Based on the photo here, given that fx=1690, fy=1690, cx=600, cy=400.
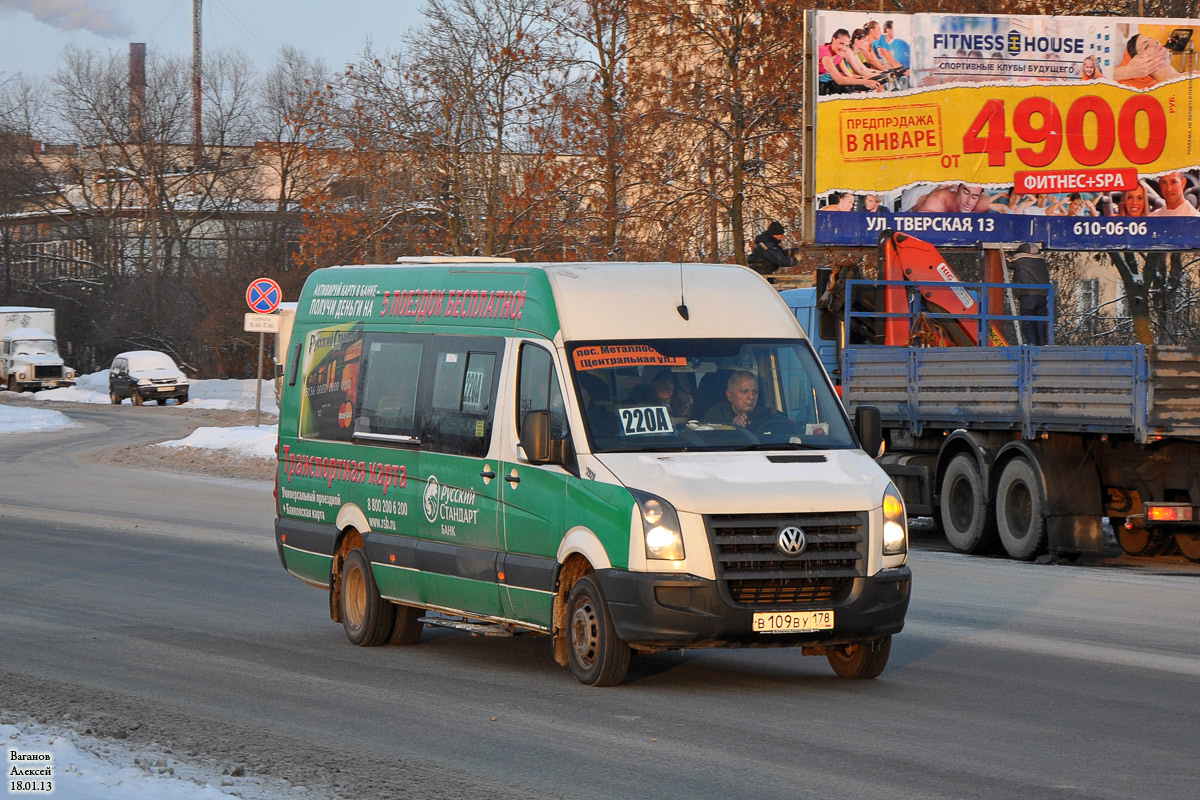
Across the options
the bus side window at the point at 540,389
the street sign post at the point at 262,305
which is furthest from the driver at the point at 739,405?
the street sign post at the point at 262,305

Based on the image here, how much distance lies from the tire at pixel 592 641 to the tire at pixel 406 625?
1.98 meters

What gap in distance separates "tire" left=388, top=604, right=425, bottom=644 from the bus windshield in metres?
2.36

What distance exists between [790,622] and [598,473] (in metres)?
1.23

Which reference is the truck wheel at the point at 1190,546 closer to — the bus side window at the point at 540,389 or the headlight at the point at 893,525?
the headlight at the point at 893,525

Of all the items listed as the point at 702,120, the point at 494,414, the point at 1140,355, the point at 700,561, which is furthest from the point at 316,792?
the point at 702,120

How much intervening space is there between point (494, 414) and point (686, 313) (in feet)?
4.04

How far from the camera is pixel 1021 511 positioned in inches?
650

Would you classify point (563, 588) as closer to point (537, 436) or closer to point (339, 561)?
point (537, 436)

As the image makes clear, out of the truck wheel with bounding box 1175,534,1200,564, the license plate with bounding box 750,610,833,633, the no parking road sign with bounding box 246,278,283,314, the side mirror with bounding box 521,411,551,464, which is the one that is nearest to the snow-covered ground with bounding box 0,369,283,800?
the side mirror with bounding box 521,411,551,464

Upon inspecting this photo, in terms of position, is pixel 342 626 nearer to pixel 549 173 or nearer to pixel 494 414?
pixel 494 414

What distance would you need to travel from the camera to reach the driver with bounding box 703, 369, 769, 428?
9156 millimetres

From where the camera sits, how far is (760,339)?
9.53m

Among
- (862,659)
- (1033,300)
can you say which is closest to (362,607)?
(862,659)

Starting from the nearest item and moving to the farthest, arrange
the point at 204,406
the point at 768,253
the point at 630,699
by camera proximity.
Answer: the point at 630,699 < the point at 768,253 < the point at 204,406
